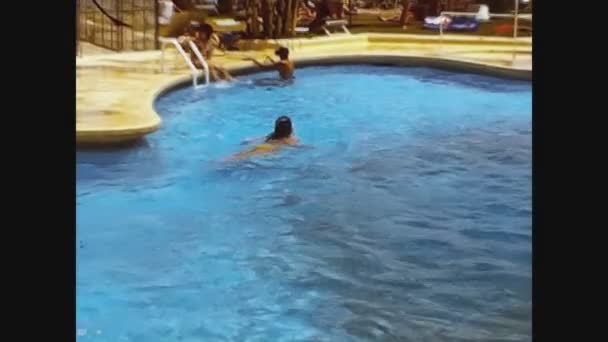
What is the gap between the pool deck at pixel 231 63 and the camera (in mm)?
2484

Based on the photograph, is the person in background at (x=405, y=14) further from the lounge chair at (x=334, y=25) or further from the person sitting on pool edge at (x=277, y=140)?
the person sitting on pool edge at (x=277, y=140)

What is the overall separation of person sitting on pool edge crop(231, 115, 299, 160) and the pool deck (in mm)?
219

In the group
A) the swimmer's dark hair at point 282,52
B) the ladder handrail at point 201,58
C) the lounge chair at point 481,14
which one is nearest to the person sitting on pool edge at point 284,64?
the swimmer's dark hair at point 282,52

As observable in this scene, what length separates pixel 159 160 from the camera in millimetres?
2551

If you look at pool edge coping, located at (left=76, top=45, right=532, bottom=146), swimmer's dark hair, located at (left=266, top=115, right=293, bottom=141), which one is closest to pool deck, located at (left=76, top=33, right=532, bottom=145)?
pool edge coping, located at (left=76, top=45, right=532, bottom=146)

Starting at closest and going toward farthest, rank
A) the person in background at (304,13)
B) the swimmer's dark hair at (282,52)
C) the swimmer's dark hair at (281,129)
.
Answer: the swimmer's dark hair at (281,129) → the person in background at (304,13) → the swimmer's dark hair at (282,52)

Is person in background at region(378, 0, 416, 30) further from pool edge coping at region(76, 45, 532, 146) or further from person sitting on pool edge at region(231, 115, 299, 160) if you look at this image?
person sitting on pool edge at region(231, 115, 299, 160)

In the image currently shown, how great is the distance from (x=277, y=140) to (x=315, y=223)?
233mm

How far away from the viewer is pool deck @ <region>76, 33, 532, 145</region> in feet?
8.15

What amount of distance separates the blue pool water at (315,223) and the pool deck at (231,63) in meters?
0.05

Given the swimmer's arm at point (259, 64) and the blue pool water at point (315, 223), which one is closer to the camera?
the blue pool water at point (315, 223)
